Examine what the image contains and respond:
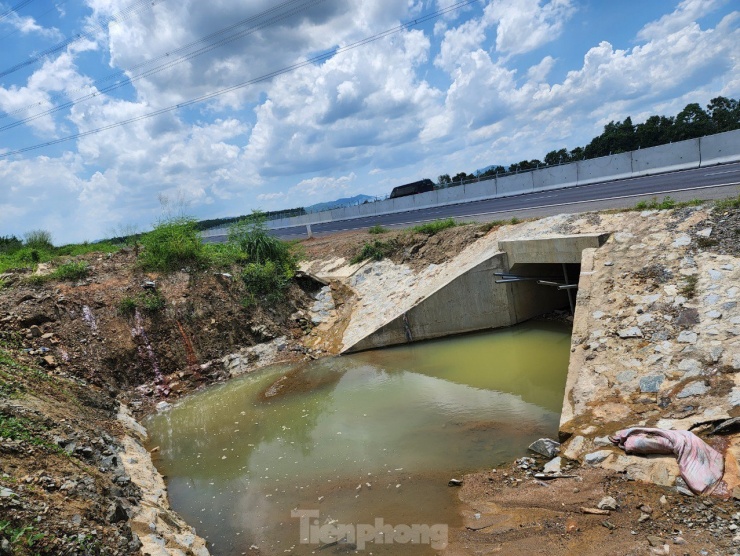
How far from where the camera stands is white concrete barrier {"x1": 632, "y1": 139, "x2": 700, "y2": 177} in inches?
789

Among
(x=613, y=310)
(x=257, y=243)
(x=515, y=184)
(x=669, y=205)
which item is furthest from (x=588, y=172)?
(x=613, y=310)

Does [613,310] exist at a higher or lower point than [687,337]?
higher

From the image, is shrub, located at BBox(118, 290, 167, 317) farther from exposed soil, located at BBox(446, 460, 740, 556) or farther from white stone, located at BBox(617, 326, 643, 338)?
white stone, located at BBox(617, 326, 643, 338)

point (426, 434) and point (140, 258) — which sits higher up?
point (140, 258)

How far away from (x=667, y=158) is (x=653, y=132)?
53.2 ft

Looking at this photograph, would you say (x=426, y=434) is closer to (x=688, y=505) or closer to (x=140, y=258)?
(x=688, y=505)

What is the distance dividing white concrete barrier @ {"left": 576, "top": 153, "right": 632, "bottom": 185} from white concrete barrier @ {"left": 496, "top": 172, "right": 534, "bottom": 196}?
9.79ft

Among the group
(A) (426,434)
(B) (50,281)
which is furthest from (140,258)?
(A) (426,434)

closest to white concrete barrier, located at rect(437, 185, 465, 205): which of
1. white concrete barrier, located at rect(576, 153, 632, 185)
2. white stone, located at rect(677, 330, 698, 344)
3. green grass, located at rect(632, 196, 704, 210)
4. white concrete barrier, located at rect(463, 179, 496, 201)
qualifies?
white concrete barrier, located at rect(463, 179, 496, 201)

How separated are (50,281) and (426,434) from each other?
12210 millimetres

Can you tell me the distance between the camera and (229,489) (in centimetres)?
745

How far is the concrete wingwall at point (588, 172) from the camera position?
19.4 metres

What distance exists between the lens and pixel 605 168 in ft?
77.3

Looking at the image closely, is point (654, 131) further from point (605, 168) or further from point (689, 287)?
point (689, 287)
